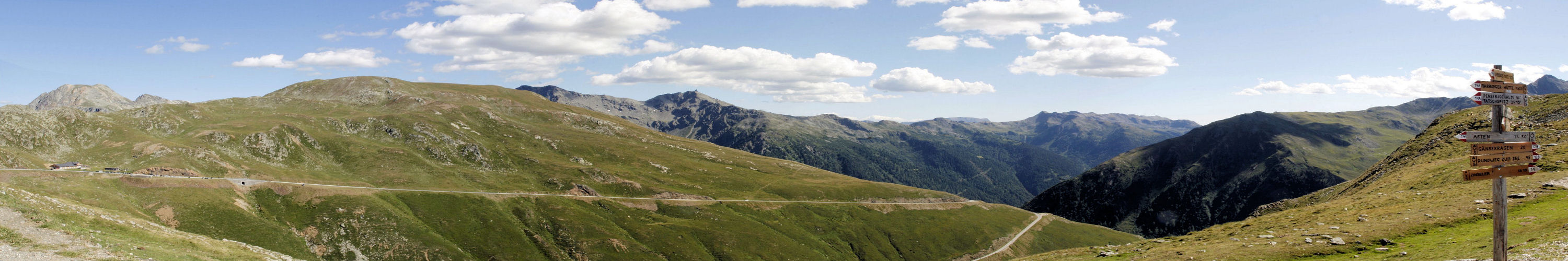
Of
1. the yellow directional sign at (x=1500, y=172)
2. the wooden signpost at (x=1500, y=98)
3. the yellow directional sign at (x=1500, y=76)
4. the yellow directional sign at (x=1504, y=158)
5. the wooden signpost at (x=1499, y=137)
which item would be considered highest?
the yellow directional sign at (x=1500, y=76)

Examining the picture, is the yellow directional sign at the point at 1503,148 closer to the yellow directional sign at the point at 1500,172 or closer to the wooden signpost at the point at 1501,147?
the wooden signpost at the point at 1501,147

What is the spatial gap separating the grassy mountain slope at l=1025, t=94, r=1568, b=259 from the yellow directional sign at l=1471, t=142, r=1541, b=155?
486cm

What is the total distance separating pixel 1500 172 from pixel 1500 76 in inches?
192

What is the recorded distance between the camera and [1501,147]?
1277 inches

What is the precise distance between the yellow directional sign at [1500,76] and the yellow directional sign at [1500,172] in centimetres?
438

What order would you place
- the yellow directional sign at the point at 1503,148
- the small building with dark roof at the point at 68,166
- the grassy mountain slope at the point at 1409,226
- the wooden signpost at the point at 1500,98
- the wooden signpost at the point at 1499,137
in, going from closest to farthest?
the wooden signpost at the point at 1500,98 → the yellow directional sign at the point at 1503,148 → the wooden signpost at the point at 1499,137 → the grassy mountain slope at the point at 1409,226 → the small building with dark roof at the point at 68,166

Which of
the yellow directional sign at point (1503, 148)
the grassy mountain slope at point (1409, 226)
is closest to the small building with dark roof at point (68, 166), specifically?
the grassy mountain slope at point (1409, 226)

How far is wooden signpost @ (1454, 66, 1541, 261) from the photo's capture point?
32.2m

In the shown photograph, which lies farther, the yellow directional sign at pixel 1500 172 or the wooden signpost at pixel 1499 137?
the wooden signpost at pixel 1499 137

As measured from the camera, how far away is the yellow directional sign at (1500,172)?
32250 mm

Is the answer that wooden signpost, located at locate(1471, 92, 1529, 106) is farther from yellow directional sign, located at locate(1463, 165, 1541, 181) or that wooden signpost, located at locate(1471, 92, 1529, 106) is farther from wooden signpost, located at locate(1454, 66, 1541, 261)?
yellow directional sign, located at locate(1463, 165, 1541, 181)

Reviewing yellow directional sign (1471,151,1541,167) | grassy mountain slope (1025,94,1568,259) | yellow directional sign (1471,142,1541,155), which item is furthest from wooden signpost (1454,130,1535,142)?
grassy mountain slope (1025,94,1568,259)

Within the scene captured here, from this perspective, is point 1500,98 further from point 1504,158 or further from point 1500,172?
point 1500,172

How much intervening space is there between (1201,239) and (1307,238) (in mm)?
19696
